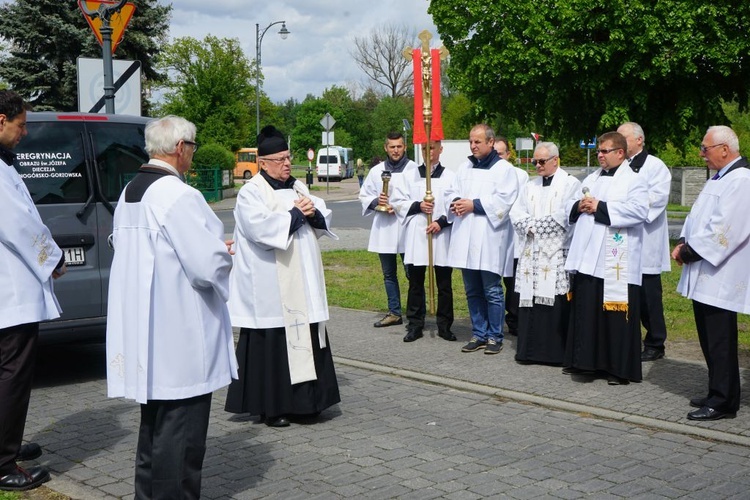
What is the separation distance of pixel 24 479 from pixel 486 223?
16.6 feet

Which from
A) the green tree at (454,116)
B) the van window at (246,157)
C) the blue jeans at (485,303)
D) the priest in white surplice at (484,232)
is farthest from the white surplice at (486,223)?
the van window at (246,157)

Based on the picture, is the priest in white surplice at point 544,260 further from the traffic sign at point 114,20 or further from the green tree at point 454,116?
the green tree at point 454,116

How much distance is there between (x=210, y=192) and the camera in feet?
125

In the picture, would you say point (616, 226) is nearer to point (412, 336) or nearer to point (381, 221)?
point (412, 336)

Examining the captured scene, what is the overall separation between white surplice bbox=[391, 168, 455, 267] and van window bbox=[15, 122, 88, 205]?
11.5 feet

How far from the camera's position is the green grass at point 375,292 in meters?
10.1

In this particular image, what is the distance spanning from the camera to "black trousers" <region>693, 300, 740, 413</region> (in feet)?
21.5

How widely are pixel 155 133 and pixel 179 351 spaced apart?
42.1 inches

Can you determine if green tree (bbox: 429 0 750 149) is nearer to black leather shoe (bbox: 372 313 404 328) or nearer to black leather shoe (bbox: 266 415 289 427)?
black leather shoe (bbox: 372 313 404 328)

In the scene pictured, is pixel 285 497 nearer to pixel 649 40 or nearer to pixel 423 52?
pixel 423 52

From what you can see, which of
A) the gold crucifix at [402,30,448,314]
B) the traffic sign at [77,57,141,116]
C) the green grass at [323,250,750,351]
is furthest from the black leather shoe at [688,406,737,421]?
the traffic sign at [77,57,141,116]

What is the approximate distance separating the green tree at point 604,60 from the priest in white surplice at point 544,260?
1257 cm

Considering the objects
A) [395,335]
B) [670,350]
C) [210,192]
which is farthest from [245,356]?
[210,192]

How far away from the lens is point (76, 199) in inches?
309
